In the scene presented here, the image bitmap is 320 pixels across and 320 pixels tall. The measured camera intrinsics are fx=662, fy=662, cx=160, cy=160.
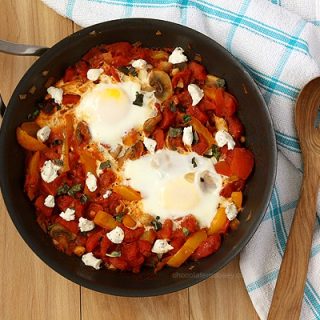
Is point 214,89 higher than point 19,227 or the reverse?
higher

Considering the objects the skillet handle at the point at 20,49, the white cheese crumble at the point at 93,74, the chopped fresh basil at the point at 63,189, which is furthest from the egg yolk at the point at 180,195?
the skillet handle at the point at 20,49

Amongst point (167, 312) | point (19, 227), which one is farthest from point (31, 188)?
point (167, 312)

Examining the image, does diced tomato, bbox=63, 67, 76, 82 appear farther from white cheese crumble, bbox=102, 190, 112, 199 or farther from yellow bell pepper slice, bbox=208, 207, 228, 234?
yellow bell pepper slice, bbox=208, 207, 228, 234

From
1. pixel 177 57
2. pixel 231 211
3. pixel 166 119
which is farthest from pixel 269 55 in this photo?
pixel 231 211

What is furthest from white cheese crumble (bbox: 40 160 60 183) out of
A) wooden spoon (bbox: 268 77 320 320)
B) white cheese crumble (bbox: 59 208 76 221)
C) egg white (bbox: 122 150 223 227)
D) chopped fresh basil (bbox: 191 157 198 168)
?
wooden spoon (bbox: 268 77 320 320)

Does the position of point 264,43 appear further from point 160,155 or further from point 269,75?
point 160,155
